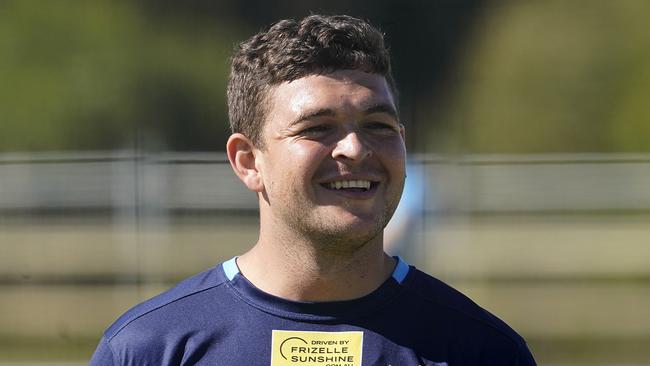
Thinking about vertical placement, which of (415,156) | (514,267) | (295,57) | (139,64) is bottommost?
(514,267)

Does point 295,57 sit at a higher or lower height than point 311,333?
higher

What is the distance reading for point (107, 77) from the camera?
4.44m

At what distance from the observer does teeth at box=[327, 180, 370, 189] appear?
1654mm

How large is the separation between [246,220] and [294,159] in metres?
2.72

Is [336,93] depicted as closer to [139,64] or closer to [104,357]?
[104,357]

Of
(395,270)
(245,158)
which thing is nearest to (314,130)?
(245,158)

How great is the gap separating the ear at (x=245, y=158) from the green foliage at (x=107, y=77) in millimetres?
2522

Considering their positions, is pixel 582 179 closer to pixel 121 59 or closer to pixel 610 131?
pixel 610 131

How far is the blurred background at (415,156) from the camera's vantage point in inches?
167

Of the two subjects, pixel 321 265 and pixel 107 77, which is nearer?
pixel 321 265

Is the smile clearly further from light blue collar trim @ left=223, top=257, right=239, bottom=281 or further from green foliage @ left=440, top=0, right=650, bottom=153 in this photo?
green foliage @ left=440, top=0, right=650, bottom=153

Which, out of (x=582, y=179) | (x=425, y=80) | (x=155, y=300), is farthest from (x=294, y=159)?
(x=582, y=179)

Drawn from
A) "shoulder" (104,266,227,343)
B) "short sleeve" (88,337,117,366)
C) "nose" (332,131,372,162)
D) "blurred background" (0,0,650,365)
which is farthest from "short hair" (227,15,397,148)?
"blurred background" (0,0,650,365)

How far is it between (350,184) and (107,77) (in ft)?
9.80
